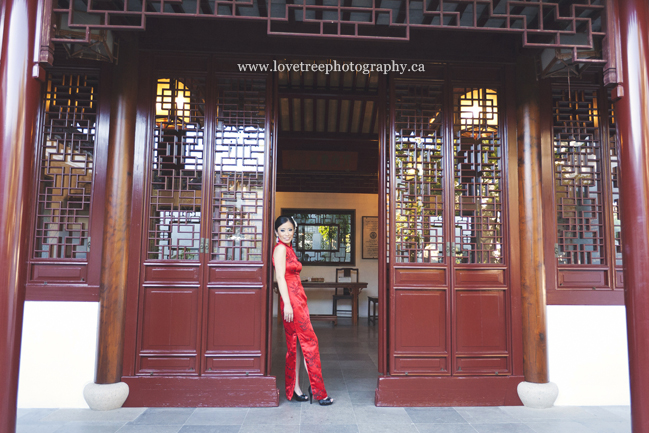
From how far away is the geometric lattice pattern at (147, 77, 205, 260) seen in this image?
10.5ft

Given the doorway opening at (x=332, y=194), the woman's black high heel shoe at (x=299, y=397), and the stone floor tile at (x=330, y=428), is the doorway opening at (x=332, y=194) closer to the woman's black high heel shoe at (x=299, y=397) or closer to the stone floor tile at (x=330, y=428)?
the woman's black high heel shoe at (x=299, y=397)

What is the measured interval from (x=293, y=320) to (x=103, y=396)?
4.71 feet

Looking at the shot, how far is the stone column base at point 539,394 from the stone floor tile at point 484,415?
9.1 inches

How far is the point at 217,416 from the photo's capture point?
284cm

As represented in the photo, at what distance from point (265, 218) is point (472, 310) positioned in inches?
70.4

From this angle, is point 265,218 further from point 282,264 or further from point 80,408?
point 80,408

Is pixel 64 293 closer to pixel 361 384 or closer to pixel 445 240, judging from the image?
pixel 361 384

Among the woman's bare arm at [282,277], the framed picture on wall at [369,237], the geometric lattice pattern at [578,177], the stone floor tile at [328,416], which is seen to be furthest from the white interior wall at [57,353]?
the framed picture on wall at [369,237]

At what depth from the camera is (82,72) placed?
325cm

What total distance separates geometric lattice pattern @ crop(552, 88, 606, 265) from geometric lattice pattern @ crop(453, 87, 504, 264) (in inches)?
18.5

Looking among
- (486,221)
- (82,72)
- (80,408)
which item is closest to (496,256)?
(486,221)

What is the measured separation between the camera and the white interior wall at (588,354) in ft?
10.3

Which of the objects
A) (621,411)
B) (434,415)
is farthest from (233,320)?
(621,411)

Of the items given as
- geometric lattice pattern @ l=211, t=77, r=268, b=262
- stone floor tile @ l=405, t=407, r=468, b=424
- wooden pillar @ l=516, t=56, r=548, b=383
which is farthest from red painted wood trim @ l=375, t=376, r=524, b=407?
geometric lattice pattern @ l=211, t=77, r=268, b=262
